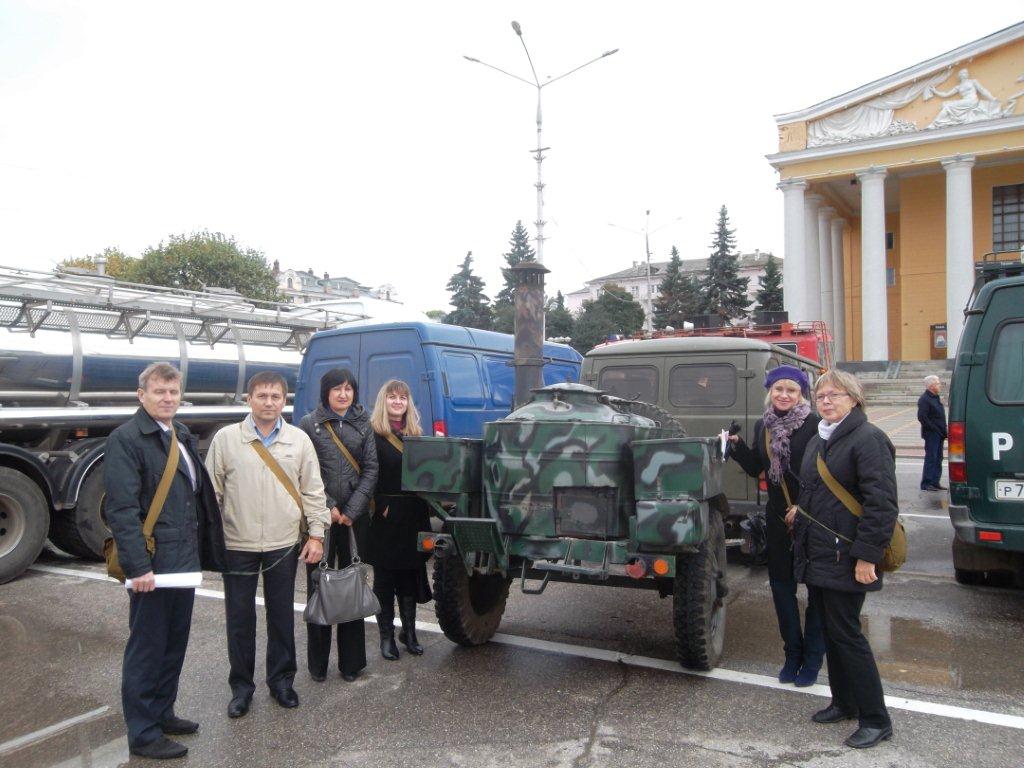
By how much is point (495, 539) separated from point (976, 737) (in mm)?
2502

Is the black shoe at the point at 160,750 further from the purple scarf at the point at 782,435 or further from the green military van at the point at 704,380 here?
the green military van at the point at 704,380

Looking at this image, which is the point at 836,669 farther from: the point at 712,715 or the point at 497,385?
the point at 497,385

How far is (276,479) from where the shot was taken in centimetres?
425

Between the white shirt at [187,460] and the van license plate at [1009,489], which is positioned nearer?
the white shirt at [187,460]

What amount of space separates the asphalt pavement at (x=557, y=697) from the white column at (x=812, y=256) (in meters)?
31.9

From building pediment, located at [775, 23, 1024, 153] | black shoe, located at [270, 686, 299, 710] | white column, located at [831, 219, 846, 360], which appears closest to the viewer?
black shoe, located at [270, 686, 299, 710]

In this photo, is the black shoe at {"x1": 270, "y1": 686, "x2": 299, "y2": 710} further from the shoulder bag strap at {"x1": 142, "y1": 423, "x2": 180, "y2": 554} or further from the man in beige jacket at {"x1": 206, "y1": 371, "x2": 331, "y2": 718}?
the shoulder bag strap at {"x1": 142, "y1": 423, "x2": 180, "y2": 554}

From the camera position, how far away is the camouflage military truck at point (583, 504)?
4.20 meters

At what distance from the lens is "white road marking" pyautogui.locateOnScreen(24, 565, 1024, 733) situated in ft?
13.3

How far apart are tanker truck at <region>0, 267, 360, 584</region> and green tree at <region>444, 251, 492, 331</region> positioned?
4040 cm

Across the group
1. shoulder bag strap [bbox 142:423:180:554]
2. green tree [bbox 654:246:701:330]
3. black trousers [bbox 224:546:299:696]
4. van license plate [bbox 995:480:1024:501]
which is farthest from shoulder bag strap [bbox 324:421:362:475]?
green tree [bbox 654:246:701:330]

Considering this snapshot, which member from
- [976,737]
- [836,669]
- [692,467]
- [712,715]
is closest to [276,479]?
[692,467]

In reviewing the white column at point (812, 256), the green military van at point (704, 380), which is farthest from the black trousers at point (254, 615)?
the white column at point (812, 256)

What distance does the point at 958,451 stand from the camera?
19.0 feet
